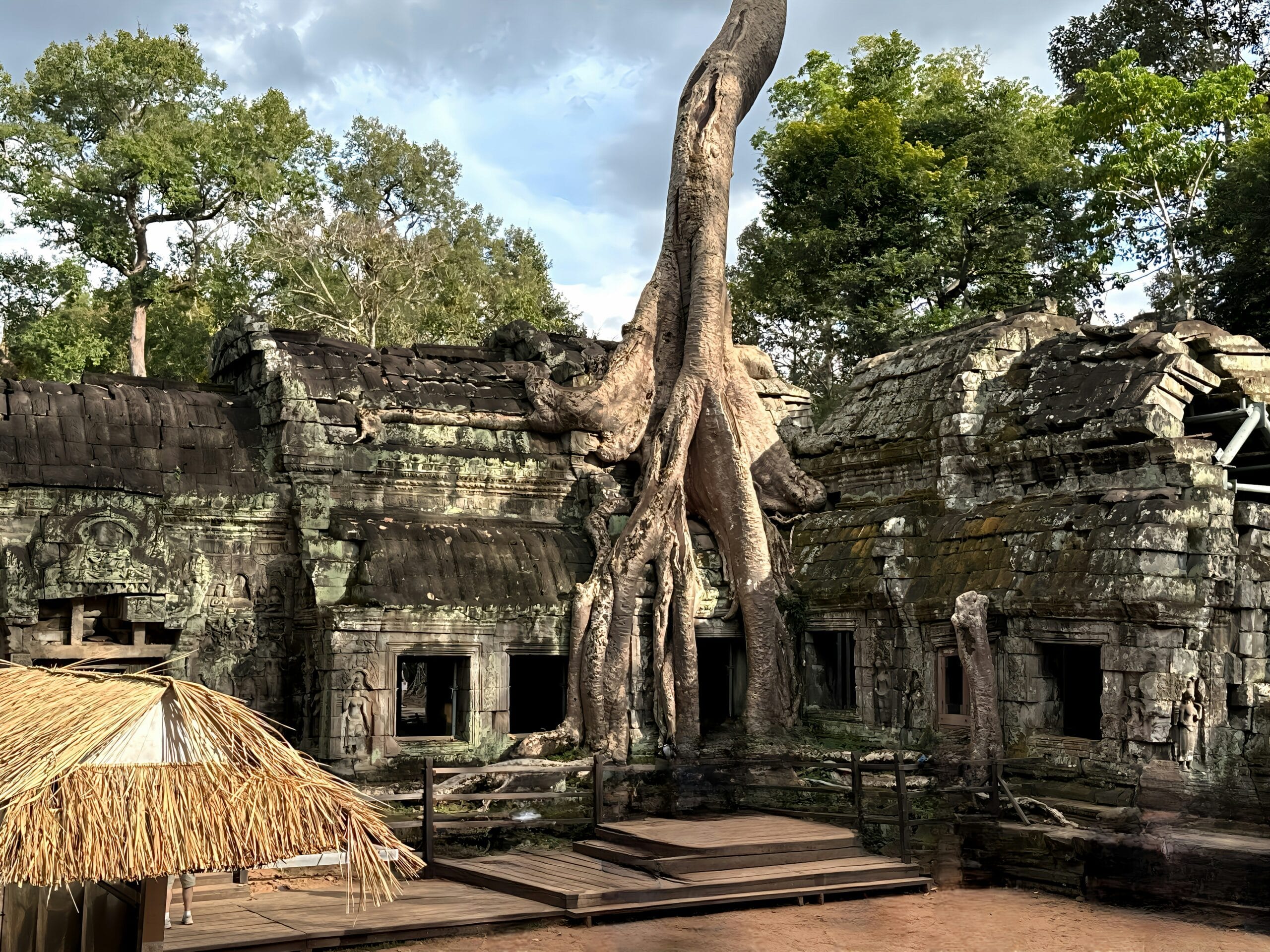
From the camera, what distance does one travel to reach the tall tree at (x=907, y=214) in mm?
30344

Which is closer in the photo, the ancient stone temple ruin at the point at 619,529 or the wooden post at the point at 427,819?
the wooden post at the point at 427,819

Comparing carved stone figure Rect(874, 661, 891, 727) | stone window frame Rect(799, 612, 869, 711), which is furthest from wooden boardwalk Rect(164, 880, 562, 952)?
stone window frame Rect(799, 612, 869, 711)

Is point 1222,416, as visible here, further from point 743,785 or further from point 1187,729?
point 743,785

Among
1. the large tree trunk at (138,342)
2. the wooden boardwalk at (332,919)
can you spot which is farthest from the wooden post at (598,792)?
the large tree trunk at (138,342)

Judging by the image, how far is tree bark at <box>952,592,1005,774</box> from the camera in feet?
48.7

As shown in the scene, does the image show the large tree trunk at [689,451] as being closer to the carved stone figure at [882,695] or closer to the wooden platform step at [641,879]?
the carved stone figure at [882,695]

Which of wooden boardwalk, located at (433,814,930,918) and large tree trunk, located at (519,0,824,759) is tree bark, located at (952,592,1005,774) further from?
large tree trunk, located at (519,0,824,759)

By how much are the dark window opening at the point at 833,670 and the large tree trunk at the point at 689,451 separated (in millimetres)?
667

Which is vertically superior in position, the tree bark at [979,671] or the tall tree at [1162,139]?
the tall tree at [1162,139]

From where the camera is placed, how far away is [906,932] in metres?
11.3

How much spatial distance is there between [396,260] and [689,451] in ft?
56.0

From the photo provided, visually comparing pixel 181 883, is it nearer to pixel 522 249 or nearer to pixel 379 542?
pixel 379 542

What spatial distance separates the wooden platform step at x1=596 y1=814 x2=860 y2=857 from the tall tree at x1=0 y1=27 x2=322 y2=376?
69.3 ft

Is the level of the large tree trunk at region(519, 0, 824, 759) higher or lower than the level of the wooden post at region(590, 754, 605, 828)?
higher
